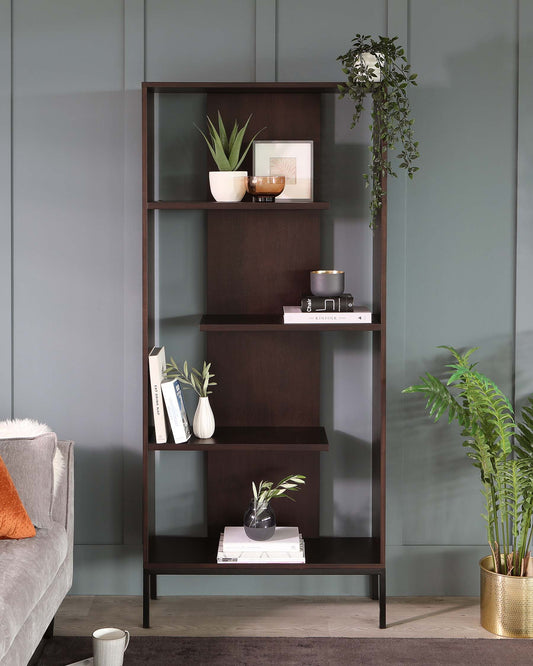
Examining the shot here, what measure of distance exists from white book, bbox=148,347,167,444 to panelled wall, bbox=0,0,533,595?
32 centimetres

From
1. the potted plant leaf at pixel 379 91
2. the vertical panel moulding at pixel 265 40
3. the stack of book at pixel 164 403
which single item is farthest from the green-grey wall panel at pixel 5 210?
the potted plant leaf at pixel 379 91

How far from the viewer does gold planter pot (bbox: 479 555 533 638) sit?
276 centimetres

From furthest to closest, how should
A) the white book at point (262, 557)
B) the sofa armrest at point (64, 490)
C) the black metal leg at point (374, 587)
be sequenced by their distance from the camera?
the black metal leg at point (374, 587)
the white book at point (262, 557)
the sofa armrest at point (64, 490)

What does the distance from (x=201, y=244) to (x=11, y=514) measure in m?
1.22

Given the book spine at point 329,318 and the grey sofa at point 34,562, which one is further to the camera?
the book spine at point 329,318

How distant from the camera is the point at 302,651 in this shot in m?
2.68

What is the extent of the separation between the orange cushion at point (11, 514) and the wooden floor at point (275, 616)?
526 millimetres

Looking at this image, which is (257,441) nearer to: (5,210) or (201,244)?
(201,244)

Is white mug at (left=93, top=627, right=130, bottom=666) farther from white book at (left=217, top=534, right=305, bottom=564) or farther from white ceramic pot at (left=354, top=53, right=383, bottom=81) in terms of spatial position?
white ceramic pot at (left=354, top=53, right=383, bottom=81)

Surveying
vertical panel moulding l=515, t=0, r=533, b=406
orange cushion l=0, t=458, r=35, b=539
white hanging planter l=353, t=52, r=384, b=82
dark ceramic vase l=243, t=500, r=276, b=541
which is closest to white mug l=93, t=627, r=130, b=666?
orange cushion l=0, t=458, r=35, b=539

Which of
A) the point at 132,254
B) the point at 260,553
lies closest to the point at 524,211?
the point at 132,254

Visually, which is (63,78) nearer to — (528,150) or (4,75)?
(4,75)

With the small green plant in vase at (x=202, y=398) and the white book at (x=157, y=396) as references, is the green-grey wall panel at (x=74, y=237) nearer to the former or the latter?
the small green plant in vase at (x=202, y=398)

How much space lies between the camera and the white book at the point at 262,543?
2838 mm
